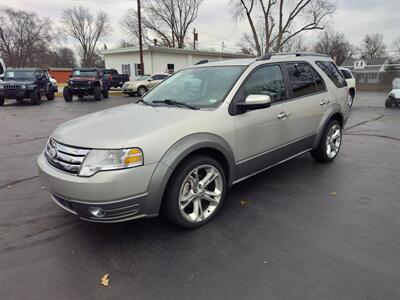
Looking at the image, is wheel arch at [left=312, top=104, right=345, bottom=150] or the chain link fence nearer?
wheel arch at [left=312, top=104, right=345, bottom=150]

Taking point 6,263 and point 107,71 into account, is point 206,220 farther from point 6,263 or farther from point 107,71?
point 107,71

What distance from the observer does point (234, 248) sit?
2836mm

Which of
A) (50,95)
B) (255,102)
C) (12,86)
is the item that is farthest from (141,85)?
(255,102)

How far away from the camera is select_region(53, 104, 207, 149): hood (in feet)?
8.69

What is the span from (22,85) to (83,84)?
11.3 ft

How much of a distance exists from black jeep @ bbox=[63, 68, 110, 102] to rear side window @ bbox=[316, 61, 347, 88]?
16.0 meters

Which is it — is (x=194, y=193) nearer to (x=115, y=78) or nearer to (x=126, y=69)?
(x=115, y=78)

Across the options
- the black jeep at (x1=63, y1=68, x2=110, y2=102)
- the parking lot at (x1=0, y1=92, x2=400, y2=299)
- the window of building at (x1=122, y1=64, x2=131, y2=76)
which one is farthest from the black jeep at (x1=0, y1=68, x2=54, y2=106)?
the window of building at (x1=122, y1=64, x2=131, y2=76)

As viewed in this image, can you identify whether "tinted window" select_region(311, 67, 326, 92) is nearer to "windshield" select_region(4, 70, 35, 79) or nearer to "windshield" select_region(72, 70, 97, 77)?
"windshield" select_region(4, 70, 35, 79)

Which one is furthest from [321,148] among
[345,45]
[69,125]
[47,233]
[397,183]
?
[345,45]

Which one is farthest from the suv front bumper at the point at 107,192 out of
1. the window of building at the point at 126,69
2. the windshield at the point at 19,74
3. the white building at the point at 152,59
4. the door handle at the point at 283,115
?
the window of building at the point at 126,69

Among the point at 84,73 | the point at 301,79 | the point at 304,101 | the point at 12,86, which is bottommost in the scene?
the point at 304,101

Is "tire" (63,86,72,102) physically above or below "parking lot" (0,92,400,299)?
above

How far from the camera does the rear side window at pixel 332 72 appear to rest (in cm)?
500
